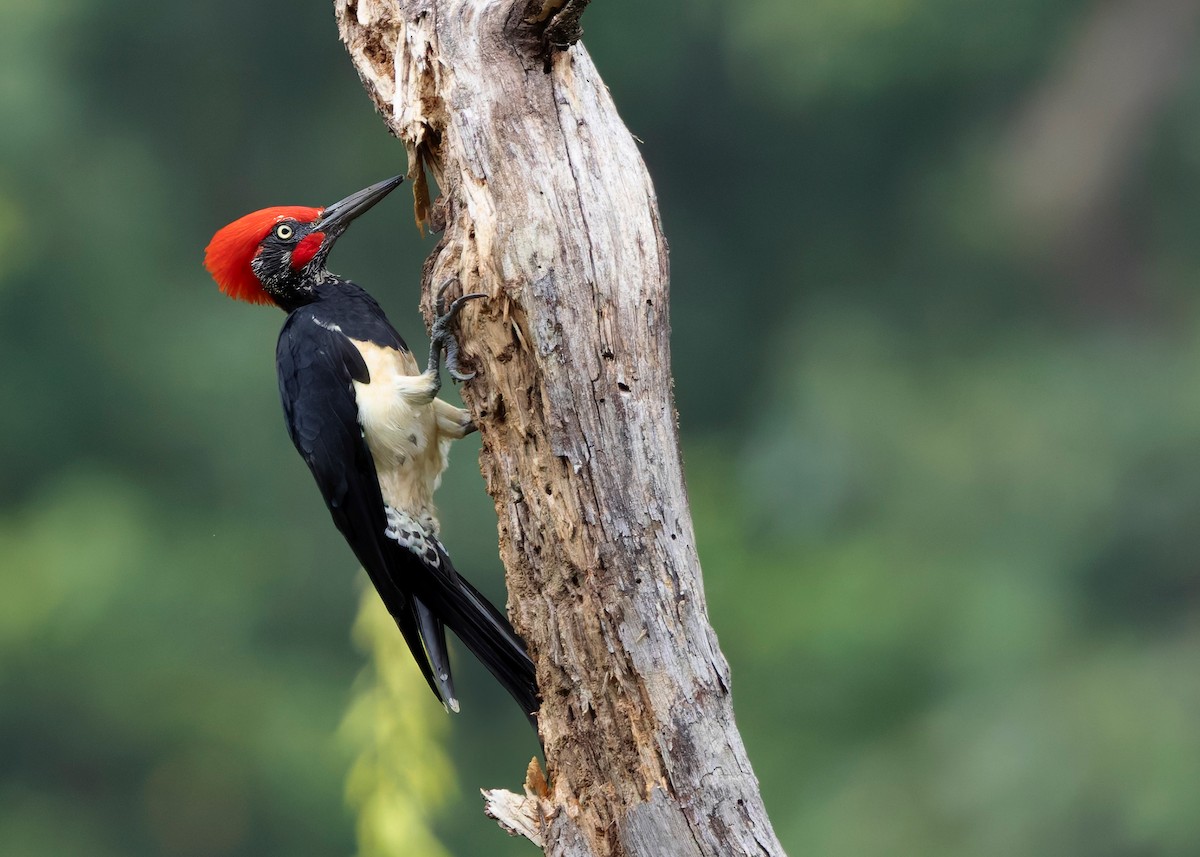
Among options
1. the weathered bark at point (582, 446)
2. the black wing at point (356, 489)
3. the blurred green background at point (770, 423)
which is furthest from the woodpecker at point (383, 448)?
the blurred green background at point (770, 423)

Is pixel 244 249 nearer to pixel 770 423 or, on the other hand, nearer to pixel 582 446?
pixel 582 446

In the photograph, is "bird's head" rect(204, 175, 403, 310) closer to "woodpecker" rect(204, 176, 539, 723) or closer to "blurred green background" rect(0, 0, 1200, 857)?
"woodpecker" rect(204, 176, 539, 723)

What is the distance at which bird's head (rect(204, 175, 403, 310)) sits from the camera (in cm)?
413

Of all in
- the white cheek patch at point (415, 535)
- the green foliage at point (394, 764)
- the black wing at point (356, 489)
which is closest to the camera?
the green foliage at point (394, 764)

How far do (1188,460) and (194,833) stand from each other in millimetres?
7571

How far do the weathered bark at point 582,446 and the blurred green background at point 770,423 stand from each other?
6429mm

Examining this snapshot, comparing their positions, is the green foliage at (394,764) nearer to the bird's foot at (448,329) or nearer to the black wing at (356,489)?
the black wing at (356,489)

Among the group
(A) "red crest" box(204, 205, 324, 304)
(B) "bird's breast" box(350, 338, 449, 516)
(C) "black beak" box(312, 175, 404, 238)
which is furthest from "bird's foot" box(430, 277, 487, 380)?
(A) "red crest" box(204, 205, 324, 304)

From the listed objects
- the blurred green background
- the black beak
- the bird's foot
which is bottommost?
the bird's foot

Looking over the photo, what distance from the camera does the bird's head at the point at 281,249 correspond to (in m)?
4.13

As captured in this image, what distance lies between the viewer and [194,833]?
36.8ft

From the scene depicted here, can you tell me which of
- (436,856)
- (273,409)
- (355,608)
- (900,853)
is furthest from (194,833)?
(436,856)

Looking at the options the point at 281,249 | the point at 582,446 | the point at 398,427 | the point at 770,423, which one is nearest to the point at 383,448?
the point at 398,427

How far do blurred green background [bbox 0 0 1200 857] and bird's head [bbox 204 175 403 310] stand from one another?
535cm
